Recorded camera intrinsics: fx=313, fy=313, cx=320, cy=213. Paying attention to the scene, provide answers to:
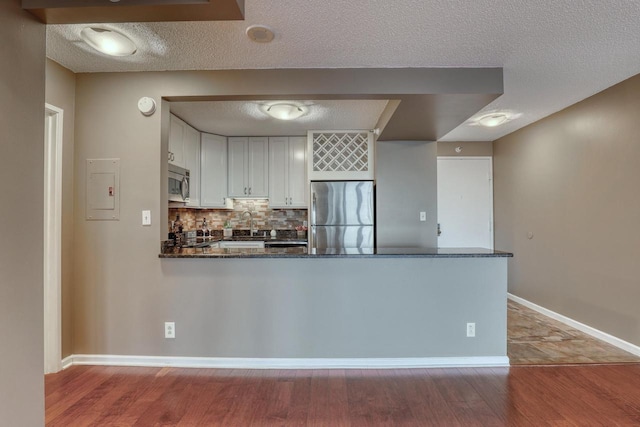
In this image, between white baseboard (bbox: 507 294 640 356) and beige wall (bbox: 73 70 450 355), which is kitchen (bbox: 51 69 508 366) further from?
white baseboard (bbox: 507 294 640 356)

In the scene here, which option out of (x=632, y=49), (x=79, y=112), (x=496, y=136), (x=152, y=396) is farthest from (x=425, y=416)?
(x=496, y=136)

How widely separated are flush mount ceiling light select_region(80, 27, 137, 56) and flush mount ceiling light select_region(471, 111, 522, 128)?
11.4 feet

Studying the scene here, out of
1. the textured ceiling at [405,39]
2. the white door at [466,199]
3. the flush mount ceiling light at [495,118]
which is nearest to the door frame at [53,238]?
the textured ceiling at [405,39]

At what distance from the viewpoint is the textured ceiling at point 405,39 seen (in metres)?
1.70

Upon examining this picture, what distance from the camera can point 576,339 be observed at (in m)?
3.02

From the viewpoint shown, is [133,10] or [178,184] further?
[178,184]

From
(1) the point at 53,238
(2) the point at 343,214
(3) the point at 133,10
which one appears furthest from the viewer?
(2) the point at 343,214

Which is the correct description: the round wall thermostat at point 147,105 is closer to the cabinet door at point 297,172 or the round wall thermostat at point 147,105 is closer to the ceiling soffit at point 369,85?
the ceiling soffit at point 369,85

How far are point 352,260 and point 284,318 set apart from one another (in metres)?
0.70

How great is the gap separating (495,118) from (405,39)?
2.22m

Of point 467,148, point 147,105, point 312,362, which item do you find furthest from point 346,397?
point 467,148

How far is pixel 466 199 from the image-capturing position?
16.0ft

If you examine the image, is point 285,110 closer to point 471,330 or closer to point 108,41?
point 108,41

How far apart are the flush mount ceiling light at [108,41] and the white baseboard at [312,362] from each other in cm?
224
